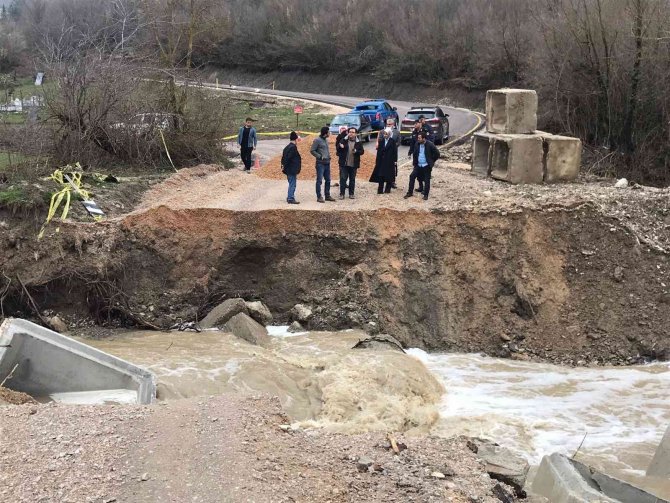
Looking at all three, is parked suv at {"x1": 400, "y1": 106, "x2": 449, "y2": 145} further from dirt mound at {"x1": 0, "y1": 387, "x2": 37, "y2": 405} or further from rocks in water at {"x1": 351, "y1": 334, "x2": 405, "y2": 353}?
dirt mound at {"x1": 0, "y1": 387, "x2": 37, "y2": 405}

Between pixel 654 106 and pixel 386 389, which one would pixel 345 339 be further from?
pixel 654 106

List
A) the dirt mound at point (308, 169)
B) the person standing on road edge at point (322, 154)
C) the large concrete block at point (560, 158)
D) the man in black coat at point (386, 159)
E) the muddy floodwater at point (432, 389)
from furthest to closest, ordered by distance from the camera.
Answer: the dirt mound at point (308, 169), the large concrete block at point (560, 158), the man in black coat at point (386, 159), the person standing on road edge at point (322, 154), the muddy floodwater at point (432, 389)

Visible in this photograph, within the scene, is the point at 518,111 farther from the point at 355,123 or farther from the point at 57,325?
the point at 57,325

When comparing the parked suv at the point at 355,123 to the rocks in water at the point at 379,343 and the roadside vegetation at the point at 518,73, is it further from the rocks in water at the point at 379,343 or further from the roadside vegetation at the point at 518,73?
the rocks in water at the point at 379,343

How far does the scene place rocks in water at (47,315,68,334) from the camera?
42.5 feet

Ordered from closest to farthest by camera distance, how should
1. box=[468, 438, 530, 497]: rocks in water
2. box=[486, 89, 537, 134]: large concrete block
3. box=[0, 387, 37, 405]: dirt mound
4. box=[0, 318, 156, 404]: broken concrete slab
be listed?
box=[468, 438, 530, 497]: rocks in water, box=[0, 387, 37, 405]: dirt mound, box=[0, 318, 156, 404]: broken concrete slab, box=[486, 89, 537, 134]: large concrete block

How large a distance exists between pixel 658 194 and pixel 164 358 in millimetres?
11429

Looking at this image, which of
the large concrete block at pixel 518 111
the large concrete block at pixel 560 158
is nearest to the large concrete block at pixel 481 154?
the large concrete block at pixel 518 111

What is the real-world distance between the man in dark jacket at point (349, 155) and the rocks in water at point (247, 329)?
14.0 ft

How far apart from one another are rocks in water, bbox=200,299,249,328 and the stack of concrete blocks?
8227 millimetres

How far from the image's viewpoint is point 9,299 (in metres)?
13.2

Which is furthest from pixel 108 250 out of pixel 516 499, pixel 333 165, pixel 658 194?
pixel 658 194

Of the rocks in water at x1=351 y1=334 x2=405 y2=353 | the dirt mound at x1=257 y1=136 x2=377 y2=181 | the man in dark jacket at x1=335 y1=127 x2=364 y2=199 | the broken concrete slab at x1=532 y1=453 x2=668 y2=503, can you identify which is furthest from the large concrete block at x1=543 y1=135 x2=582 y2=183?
the broken concrete slab at x1=532 y1=453 x2=668 y2=503

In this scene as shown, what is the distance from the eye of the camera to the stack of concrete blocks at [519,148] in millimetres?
18328
